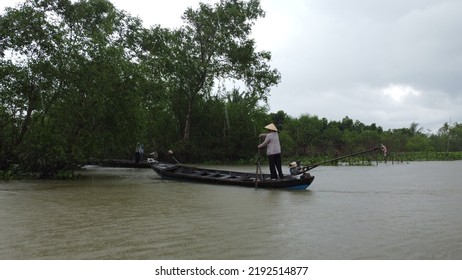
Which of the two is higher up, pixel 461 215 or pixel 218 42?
pixel 218 42

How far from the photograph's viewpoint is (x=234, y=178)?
12.0 metres

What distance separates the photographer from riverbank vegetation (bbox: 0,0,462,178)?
13195mm

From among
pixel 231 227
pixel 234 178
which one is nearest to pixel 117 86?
pixel 234 178

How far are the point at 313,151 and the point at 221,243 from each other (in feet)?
100

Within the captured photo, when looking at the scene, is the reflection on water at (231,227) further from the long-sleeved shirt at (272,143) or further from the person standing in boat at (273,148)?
the long-sleeved shirt at (272,143)

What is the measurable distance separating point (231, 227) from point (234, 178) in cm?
670

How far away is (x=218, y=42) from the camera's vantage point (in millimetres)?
26344

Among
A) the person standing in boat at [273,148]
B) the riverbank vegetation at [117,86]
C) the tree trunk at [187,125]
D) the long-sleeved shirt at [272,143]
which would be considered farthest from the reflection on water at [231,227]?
the tree trunk at [187,125]

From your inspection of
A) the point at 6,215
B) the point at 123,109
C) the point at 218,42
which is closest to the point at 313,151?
the point at 218,42

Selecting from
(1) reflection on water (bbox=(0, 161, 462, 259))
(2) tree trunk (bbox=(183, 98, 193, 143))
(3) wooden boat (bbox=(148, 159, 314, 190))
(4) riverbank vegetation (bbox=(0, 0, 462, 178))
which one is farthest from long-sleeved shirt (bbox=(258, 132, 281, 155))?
(2) tree trunk (bbox=(183, 98, 193, 143))

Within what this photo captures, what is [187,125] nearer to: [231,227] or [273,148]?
[273,148]
